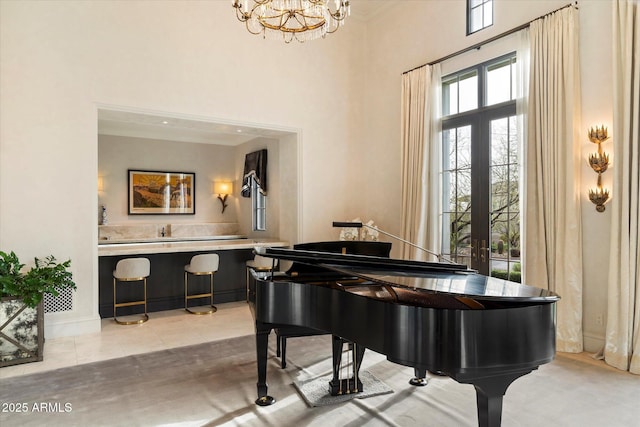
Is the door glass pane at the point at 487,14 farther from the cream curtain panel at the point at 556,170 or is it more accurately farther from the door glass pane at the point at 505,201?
the door glass pane at the point at 505,201

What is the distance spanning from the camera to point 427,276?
8.67 ft

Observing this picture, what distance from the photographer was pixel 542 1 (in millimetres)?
4449

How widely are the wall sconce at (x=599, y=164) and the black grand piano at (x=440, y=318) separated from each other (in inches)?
82.0

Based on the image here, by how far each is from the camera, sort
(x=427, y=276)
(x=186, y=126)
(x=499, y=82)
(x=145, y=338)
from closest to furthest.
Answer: (x=427, y=276) < (x=145, y=338) < (x=499, y=82) < (x=186, y=126)

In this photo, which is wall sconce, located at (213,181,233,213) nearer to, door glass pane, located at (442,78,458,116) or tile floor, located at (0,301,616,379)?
tile floor, located at (0,301,616,379)

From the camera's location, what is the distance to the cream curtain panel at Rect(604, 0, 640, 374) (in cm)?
366

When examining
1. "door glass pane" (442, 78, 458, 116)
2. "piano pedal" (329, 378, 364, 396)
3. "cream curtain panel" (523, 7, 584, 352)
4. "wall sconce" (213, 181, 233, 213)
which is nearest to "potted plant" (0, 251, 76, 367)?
"piano pedal" (329, 378, 364, 396)

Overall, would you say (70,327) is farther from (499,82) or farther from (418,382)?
(499,82)

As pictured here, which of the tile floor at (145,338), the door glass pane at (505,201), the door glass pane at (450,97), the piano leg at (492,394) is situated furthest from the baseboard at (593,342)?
the door glass pane at (450,97)

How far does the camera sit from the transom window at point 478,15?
16.8 feet

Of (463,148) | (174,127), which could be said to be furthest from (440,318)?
(174,127)

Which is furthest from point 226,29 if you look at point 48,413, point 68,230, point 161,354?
point 48,413

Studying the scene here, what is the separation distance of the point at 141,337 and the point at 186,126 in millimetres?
2909

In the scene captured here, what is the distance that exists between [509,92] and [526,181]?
1168mm
